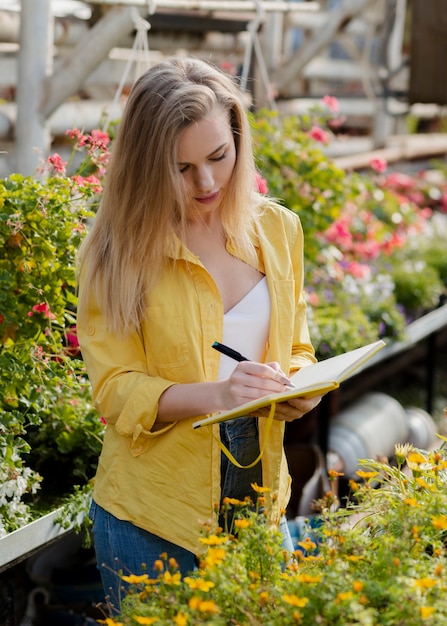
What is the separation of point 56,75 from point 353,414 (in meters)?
2.49

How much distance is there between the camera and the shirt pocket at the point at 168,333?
6.53 feet

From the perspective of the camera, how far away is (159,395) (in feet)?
6.36

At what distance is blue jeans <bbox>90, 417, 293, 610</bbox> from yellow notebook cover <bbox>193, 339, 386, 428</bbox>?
15cm

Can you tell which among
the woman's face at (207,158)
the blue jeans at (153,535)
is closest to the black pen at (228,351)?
the blue jeans at (153,535)

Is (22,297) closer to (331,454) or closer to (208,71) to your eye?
(208,71)

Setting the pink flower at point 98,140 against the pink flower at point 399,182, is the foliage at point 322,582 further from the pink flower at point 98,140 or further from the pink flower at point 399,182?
the pink flower at point 399,182

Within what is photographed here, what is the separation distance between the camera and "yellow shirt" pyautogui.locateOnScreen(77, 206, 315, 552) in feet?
6.48

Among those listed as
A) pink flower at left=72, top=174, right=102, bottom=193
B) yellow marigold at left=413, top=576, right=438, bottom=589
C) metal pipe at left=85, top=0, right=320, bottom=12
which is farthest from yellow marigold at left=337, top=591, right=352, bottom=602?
metal pipe at left=85, top=0, right=320, bottom=12

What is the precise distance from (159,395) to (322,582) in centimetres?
59

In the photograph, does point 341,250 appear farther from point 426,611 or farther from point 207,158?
point 426,611

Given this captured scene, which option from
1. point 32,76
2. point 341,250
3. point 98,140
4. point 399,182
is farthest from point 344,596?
point 399,182

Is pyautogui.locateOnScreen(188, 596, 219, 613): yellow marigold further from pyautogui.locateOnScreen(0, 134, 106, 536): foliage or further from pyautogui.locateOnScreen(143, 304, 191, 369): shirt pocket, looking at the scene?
pyautogui.locateOnScreen(0, 134, 106, 536): foliage

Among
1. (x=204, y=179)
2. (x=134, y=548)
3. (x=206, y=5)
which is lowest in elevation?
(x=134, y=548)

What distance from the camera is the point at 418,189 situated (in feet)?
24.5
